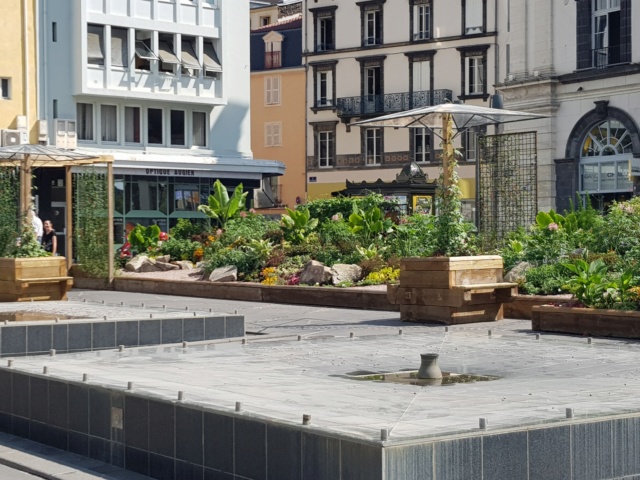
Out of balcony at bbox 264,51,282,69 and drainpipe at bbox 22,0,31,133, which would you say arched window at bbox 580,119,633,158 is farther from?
balcony at bbox 264,51,282,69

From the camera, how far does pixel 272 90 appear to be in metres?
75.8

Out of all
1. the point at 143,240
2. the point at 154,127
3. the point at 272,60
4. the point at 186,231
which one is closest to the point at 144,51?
the point at 154,127

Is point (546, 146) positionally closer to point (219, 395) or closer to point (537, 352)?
point (537, 352)

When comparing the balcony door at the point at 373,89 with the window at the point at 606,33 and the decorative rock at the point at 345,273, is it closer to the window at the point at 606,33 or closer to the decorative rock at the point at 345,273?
the window at the point at 606,33

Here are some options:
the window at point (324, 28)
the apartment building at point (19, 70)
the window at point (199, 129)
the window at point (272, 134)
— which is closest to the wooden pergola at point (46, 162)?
the apartment building at point (19, 70)

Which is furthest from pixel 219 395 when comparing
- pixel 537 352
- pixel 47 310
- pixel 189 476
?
pixel 47 310

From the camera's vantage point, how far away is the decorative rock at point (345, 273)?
2228cm

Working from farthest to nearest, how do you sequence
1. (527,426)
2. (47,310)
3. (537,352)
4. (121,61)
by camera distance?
(121,61), (47,310), (537,352), (527,426)

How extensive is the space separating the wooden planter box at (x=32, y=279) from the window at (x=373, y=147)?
50.1 meters

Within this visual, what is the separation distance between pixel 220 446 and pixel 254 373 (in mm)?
2531

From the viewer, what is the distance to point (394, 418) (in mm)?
7617

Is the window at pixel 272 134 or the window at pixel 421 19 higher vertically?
the window at pixel 421 19

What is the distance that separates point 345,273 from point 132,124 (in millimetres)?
29203

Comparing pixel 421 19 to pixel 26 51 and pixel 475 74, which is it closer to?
pixel 475 74
